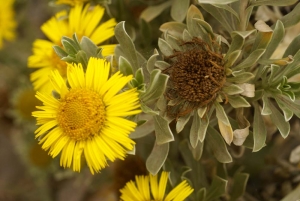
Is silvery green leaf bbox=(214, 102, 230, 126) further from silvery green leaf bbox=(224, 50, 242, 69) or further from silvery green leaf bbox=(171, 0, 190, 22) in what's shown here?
silvery green leaf bbox=(171, 0, 190, 22)

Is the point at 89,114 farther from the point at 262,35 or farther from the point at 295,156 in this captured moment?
the point at 295,156

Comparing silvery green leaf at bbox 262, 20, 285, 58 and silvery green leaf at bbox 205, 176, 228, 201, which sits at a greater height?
silvery green leaf at bbox 262, 20, 285, 58

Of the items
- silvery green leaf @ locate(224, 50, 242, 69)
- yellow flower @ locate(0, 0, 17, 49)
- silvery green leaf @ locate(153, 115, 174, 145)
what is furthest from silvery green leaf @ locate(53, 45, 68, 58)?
yellow flower @ locate(0, 0, 17, 49)

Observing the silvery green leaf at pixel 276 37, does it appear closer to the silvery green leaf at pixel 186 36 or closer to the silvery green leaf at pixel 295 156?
the silvery green leaf at pixel 186 36

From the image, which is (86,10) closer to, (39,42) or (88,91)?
(39,42)

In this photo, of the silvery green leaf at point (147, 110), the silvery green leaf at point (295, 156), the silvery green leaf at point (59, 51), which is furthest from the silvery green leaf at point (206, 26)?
the silvery green leaf at point (295, 156)

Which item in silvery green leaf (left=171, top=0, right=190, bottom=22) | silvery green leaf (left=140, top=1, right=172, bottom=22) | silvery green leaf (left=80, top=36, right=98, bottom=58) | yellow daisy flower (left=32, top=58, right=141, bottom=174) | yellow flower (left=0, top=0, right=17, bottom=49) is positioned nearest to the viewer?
yellow daisy flower (left=32, top=58, right=141, bottom=174)

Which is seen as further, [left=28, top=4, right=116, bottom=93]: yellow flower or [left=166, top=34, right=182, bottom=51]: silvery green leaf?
[left=28, top=4, right=116, bottom=93]: yellow flower
